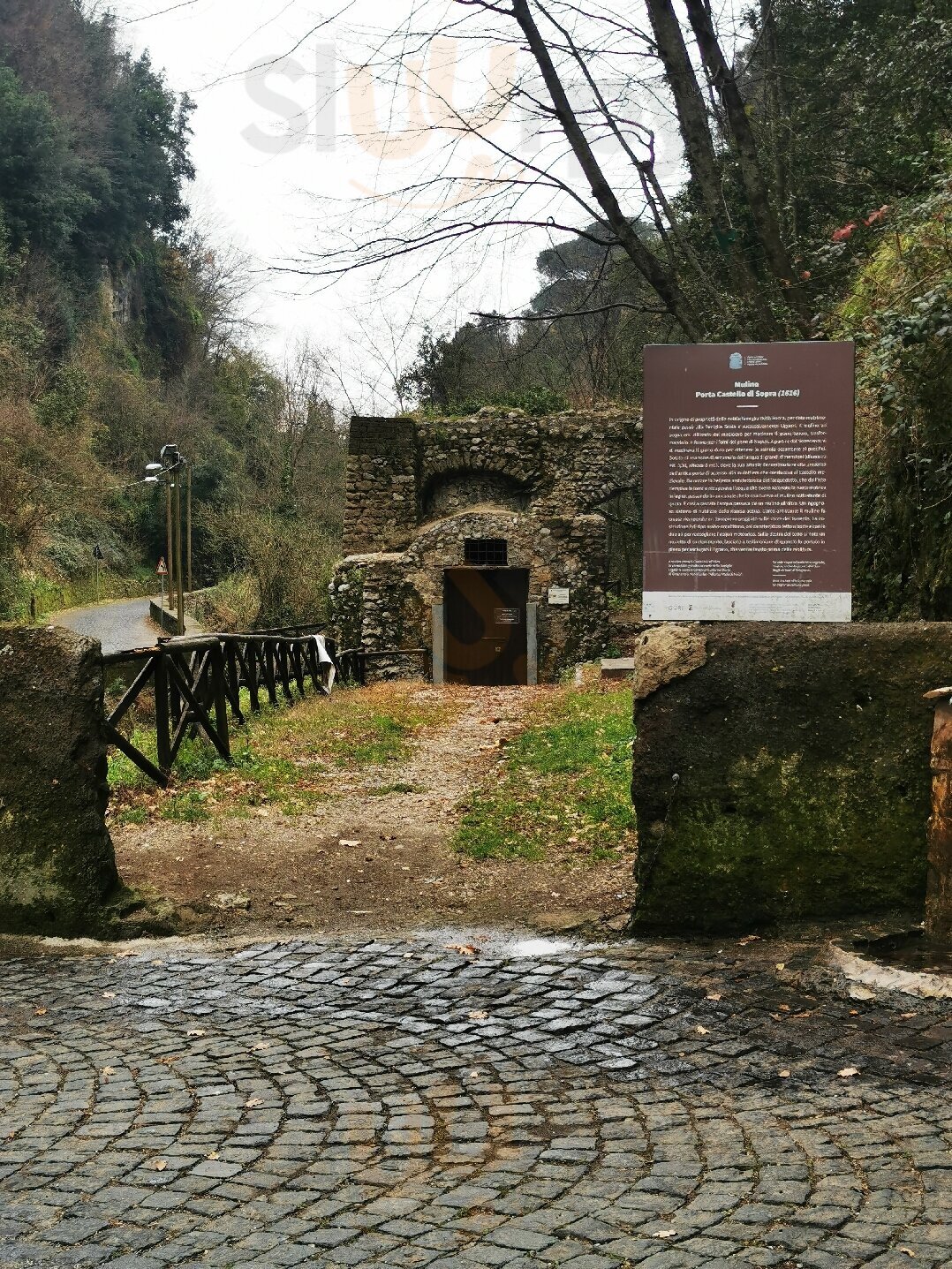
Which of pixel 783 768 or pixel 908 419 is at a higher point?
pixel 908 419

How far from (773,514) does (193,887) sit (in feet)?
11.6

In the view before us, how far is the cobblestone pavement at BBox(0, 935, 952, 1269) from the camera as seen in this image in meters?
2.83

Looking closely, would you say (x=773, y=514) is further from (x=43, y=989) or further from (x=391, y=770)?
(x=391, y=770)

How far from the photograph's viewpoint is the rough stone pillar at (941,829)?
472 centimetres

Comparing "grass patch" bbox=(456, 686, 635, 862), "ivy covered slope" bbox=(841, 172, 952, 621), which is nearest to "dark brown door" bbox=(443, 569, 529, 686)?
"grass patch" bbox=(456, 686, 635, 862)

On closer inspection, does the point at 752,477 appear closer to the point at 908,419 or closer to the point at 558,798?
the point at 908,419

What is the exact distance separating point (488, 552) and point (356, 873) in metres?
15.9

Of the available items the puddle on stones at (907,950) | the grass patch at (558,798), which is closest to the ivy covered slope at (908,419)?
the grass patch at (558,798)

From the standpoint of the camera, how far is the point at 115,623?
2880 cm

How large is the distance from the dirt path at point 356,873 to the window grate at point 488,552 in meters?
13.5

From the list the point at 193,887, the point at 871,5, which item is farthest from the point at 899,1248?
the point at 871,5

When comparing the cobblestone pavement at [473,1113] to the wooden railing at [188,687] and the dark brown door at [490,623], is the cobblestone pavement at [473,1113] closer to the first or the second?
the wooden railing at [188,687]

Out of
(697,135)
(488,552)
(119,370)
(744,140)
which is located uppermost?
(119,370)

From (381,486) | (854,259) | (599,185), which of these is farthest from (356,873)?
(381,486)
